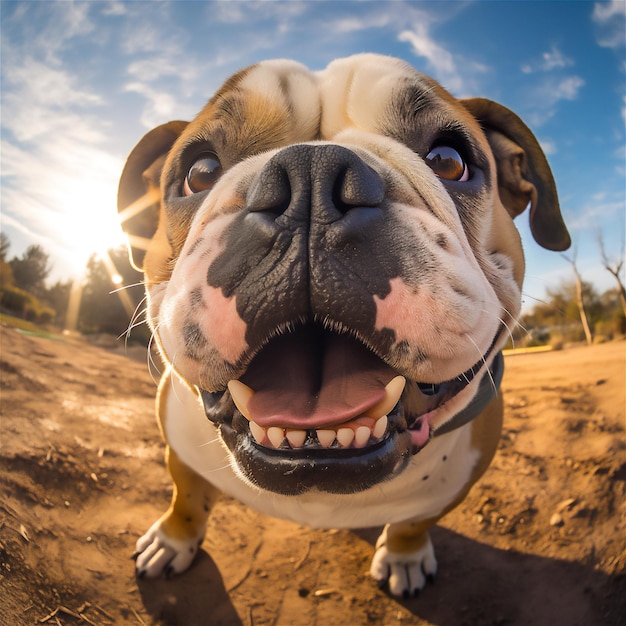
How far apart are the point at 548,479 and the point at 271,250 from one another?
145 inches

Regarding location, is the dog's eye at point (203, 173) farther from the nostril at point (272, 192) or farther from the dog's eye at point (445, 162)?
the dog's eye at point (445, 162)

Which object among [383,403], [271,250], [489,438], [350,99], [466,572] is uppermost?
[350,99]

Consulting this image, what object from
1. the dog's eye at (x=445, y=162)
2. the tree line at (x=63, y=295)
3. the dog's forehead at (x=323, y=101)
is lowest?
the tree line at (x=63, y=295)

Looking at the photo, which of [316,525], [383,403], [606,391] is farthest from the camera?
[606,391]

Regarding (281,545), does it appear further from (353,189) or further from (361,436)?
(353,189)

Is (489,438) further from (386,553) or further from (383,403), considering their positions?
(383,403)

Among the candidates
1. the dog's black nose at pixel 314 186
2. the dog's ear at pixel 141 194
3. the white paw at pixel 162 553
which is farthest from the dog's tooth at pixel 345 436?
the white paw at pixel 162 553

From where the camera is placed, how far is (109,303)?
2475 cm

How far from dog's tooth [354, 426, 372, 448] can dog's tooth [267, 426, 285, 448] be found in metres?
0.23

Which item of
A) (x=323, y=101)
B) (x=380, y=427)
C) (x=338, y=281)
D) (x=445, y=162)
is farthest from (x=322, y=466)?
(x=323, y=101)

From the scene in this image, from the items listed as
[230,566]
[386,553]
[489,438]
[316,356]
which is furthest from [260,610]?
[316,356]

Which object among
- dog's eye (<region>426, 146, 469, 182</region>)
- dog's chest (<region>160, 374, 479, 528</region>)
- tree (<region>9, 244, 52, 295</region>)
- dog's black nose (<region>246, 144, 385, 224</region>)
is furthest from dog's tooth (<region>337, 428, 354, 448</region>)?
tree (<region>9, 244, 52, 295</region>)

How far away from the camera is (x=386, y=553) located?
2.90m

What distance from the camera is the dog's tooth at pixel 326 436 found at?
1.40 meters
